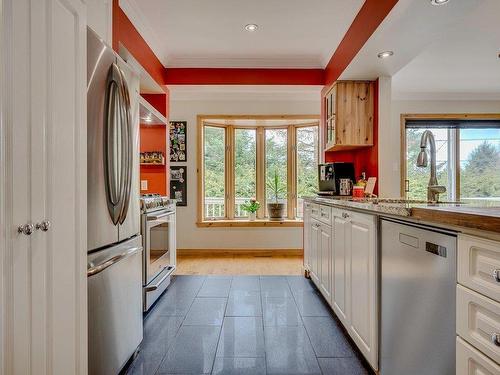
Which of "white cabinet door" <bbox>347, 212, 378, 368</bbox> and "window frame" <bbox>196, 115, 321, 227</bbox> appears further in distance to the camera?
"window frame" <bbox>196, 115, 321, 227</bbox>

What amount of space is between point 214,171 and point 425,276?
13.6ft

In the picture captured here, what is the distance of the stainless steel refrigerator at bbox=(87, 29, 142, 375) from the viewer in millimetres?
1365

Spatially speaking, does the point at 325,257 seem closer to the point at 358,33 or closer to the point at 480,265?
the point at 480,265

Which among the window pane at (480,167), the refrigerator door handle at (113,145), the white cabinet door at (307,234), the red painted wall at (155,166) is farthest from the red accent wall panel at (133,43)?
the window pane at (480,167)

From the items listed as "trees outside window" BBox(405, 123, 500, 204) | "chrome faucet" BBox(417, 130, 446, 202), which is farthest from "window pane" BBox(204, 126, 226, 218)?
"chrome faucet" BBox(417, 130, 446, 202)

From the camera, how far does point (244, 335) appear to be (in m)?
2.13

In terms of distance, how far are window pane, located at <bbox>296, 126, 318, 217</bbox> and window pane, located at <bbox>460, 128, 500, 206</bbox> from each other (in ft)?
7.90

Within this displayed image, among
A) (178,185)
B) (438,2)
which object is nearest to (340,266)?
(438,2)

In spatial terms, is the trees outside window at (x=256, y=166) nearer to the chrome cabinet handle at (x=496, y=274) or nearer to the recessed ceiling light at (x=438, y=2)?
the recessed ceiling light at (x=438, y=2)

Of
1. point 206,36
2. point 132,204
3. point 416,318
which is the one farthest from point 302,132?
point 416,318

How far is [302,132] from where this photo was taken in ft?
16.6

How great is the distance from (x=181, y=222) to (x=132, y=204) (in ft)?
10.2

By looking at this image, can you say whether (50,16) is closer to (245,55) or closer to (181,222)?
(245,55)

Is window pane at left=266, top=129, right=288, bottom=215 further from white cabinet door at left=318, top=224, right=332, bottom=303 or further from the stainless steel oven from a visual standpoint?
white cabinet door at left=318, top=224, right=332, bottom=303
